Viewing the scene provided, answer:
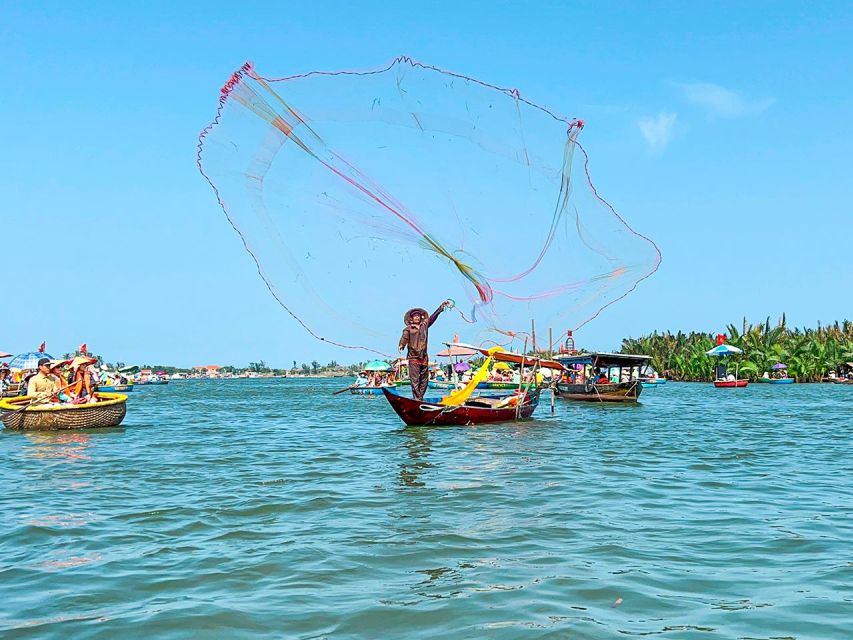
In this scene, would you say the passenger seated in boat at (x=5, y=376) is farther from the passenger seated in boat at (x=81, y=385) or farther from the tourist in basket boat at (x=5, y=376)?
the passenger seated in boat at (x=81, y=385)

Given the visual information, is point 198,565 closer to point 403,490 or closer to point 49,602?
point 49,602

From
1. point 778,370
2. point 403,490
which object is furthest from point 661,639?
point 778,370

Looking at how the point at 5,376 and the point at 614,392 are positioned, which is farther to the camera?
the point at 5,376

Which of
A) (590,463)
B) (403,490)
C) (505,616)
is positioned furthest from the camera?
(590,463)

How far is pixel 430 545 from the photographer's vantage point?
8.91 m

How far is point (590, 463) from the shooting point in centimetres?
1667

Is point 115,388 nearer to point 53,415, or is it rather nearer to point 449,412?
point 53,415

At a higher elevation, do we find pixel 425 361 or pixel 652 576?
pixel 425 361

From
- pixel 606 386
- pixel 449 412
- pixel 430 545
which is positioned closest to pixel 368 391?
pixel 606 386

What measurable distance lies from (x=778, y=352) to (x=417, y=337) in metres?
79.2

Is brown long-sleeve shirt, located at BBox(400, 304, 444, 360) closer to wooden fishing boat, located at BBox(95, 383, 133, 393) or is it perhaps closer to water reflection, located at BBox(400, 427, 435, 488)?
water reflection, located at BBox(400, 427, 435, 488)

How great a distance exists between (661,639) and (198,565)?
180 inches

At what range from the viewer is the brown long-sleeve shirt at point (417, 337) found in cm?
2573

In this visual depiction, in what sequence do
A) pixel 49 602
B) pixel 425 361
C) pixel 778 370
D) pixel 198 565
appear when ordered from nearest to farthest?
pixel 49 602
pixel 198 565
pixel 425 361
pixel 778 370
